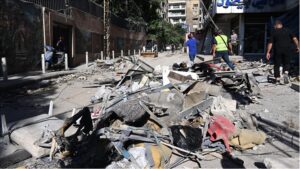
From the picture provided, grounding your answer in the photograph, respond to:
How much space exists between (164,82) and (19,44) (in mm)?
11525

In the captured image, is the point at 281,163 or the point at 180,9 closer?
the point at 281,163

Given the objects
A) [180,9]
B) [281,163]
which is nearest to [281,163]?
[281,163]

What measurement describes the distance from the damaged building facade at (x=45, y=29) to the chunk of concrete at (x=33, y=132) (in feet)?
36.5

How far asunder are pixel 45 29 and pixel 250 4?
15.3 m

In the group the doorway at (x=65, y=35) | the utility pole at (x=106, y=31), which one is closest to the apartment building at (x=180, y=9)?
the utility pole at (x=106, y=31)

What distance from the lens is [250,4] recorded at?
28.2 m

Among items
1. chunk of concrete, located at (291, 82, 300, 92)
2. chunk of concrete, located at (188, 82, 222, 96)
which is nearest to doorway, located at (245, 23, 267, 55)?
chunk of concrete, located at (291, 82, 300, 92)

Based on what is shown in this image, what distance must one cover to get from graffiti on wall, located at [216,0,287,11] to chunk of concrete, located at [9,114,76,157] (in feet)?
78.4

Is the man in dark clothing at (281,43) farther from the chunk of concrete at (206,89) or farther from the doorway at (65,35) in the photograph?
the doorway at (65,35)

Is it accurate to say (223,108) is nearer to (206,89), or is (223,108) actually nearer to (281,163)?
(206,89)

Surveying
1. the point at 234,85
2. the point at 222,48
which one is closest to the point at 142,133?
the point at 234,85

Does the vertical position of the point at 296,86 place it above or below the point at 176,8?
below

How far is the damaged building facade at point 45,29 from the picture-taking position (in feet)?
57.0

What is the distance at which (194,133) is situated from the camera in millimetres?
6000
